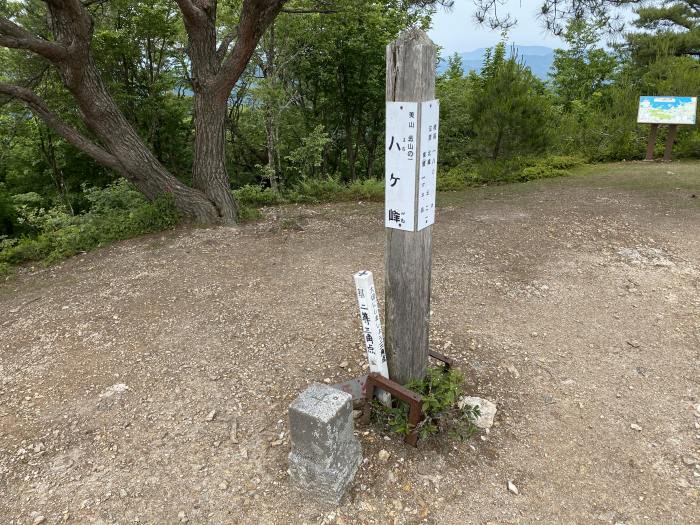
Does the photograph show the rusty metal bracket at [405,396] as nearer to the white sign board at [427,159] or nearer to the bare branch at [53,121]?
the white sign board at [427,159]

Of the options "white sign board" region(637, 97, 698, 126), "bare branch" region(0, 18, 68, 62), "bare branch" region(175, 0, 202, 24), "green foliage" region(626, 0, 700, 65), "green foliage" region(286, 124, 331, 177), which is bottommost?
"green foliage" region(286, 124, 331, 177)

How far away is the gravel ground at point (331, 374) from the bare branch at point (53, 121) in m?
1.04

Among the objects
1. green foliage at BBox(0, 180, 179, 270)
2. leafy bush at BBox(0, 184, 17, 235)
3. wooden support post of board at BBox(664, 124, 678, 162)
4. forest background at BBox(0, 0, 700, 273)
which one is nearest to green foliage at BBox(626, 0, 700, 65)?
forest background at BBox(0, 0, 700, 273)

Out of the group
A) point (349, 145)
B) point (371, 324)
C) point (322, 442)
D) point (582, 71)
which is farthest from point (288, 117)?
point (582, 71)

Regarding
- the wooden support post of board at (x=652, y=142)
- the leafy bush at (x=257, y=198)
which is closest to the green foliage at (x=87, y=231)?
the leafy bush at (x=257, y=198)

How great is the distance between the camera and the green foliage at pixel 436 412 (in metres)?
2.14

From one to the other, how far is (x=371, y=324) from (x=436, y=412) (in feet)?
1.74

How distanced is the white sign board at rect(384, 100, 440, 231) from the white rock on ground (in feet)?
3.44

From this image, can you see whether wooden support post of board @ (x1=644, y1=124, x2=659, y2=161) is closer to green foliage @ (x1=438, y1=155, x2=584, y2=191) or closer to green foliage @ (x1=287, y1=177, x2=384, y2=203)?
green foliage @ (x1=438, y1=155, x2=584, y2=191)

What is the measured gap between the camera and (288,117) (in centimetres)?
1041

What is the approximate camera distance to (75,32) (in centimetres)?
443

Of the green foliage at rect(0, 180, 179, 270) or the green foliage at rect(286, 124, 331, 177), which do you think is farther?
the green foliage at rect(286, 124, 331, 177)

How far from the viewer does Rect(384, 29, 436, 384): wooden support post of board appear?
180 centimetres

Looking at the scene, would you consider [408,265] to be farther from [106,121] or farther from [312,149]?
[312,149]
